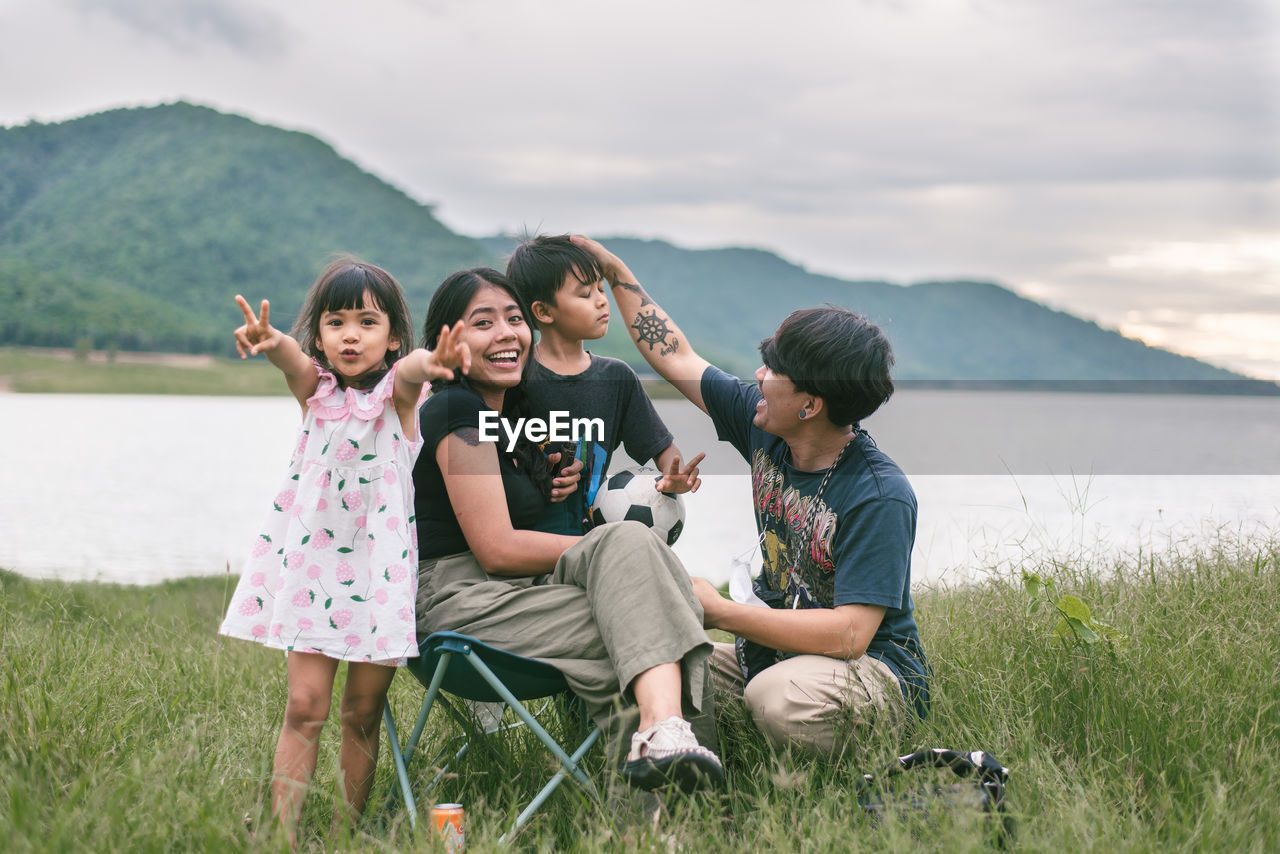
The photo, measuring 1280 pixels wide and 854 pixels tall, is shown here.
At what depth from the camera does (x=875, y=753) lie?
2512 millimetres

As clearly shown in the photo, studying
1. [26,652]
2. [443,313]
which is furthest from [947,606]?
[26,652]

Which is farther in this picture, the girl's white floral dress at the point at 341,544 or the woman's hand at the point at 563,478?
the woman's hand at the point at 563,478

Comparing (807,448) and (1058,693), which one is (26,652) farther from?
(1058,693)

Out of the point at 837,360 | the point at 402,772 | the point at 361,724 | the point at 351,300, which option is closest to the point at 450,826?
the point at 402,772

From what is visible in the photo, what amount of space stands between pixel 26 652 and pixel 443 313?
177 cm

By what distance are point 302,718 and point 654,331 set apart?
5.33 feet

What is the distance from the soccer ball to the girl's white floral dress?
2.04 ft

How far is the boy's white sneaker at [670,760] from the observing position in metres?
2.13

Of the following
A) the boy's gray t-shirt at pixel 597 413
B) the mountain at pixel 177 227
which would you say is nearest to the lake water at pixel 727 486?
the boy's gray t-shirt at pixel 597 413

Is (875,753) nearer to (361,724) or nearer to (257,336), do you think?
(361,724)

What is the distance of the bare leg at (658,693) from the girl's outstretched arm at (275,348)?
1.10 m

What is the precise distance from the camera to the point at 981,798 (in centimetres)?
218

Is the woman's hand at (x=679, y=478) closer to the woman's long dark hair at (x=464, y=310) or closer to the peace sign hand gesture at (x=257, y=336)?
the woman's long dark hair at (x=464, y=310)

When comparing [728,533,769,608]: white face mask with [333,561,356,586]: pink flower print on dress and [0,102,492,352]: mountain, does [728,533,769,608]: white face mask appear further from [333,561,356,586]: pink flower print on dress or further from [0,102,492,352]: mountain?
[0,102,492,352]: mountain
